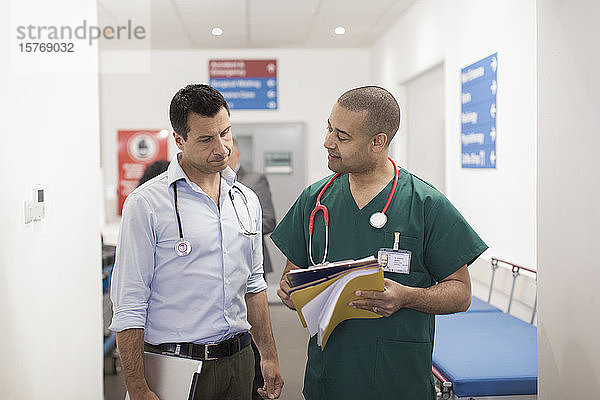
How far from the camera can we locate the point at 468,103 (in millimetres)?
4691

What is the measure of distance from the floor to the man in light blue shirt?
248 centimetres

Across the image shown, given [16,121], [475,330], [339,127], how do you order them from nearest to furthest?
[339,127] → [16,121] → [475,330]

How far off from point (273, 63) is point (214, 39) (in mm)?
995

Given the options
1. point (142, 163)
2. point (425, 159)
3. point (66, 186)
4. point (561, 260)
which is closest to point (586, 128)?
point (561, 260)

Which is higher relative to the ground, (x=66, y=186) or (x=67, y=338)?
(x=66, y=186)

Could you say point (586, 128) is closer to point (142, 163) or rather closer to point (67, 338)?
point (67, 338)

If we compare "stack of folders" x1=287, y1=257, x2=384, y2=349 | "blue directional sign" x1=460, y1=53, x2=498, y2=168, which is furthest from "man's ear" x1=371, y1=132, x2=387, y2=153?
"blue directional sign" x1=460, y1=53, x2=498, y2=168

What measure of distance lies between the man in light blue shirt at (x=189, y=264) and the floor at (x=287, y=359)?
2481mm

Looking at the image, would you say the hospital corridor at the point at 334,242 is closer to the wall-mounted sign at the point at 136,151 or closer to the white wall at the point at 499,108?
the white wall at the point at 499,108

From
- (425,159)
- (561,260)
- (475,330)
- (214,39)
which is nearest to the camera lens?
(561,260)

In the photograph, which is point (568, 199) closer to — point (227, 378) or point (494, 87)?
point (227, 378)

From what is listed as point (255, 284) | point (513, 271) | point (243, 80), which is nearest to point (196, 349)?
point (255, 284)

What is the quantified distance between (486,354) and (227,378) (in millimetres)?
1477

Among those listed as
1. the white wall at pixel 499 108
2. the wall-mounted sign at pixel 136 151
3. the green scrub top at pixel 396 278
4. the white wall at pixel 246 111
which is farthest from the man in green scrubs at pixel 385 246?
the wall-mounted sign at pixel 136 151
